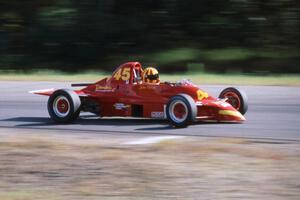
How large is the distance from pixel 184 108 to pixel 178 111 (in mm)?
212

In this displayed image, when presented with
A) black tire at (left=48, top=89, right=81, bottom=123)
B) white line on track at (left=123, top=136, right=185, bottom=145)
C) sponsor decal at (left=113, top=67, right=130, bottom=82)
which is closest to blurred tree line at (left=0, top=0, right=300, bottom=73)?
sponsor decal at (left=113, top=67, right=130, bottom=82)

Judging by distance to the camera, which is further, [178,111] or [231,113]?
[231,113]

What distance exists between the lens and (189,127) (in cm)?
1327

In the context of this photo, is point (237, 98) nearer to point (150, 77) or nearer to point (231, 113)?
point (231, 113)

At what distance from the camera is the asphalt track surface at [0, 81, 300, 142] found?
12.7 m

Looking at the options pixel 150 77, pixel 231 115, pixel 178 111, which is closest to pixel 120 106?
pixel 150 77

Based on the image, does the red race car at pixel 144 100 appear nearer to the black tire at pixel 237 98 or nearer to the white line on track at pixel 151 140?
the black tire at pixel 237 98

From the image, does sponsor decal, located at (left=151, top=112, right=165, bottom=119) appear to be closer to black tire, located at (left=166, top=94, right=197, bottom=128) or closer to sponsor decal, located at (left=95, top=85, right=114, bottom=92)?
black tire, located at (left=166, top=94, right=197, bottom=128)

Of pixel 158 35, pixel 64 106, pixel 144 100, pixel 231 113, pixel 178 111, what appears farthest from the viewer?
pixel 158 35

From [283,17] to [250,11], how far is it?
5.02 ft

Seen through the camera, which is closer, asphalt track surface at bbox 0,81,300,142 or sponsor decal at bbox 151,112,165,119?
asphalt track surface at bbox 0,81,300,142

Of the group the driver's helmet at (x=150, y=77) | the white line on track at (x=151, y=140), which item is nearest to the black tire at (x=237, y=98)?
the driver's helmet at (x=150, y=77)

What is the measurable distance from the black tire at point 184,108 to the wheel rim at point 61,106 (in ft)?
7.18

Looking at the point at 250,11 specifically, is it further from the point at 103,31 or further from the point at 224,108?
the point at 224,108
